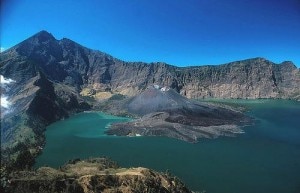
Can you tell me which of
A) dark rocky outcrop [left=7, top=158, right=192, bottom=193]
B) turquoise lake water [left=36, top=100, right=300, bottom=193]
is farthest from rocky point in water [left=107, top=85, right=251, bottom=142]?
dark rocky outcrop [left=7, top=158, right=192, bottom=193]

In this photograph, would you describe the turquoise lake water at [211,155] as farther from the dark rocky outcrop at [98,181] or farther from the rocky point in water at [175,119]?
the dark rocky outcrop at [98,181]

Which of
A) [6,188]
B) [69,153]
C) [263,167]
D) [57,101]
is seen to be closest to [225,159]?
[263,167]

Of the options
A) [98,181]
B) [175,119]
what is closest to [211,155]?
[175,119]

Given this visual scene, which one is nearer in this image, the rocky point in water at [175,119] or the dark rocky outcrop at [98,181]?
the dark rocky outcrop at [98,181]

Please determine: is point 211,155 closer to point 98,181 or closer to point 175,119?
point 175,119

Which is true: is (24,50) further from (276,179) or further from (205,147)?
(276,179)

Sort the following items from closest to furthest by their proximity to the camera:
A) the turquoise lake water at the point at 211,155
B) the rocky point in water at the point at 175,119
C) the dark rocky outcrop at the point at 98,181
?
the dark rocky outcrop at the point at 98,181 < the turquoise lake water at the point at 211,155 < the rocky point in water at the point at 175,119

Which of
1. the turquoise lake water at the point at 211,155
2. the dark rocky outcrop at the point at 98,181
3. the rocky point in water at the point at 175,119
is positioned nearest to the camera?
the dark rocky outcrop at the point at 98,181

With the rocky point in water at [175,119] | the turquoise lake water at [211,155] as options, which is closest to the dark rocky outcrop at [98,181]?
the turquoise lake water at [211,155]

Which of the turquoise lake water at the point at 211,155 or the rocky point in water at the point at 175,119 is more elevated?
the rocky point in water at the point at 175,119
